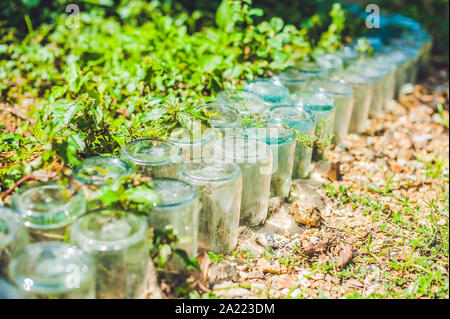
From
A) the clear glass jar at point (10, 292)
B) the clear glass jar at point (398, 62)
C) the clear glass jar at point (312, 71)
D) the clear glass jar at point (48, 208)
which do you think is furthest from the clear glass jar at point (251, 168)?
the clear glass jar at point (398, 62)

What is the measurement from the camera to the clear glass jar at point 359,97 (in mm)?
3439

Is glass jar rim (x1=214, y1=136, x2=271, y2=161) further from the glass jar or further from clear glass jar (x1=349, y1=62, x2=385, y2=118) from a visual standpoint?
clear glass jar (x1=349, y1=62, x2=385, y2=118)

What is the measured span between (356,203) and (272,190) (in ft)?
1.66

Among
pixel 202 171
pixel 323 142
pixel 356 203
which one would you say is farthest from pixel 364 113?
pixel 202 171

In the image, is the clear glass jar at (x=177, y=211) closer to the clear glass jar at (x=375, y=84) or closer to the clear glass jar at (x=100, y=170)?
the clear glass jar at (x=100, y=170)

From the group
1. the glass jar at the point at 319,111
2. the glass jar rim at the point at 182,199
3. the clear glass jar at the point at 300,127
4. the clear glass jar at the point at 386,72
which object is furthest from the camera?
the clear glass jar at the point at 386,72

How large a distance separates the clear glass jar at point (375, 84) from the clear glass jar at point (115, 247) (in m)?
2.47

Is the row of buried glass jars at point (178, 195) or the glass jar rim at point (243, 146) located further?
the glass jar rim at point (243, 146)

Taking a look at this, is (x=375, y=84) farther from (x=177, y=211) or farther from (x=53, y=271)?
(x=53, y=271)

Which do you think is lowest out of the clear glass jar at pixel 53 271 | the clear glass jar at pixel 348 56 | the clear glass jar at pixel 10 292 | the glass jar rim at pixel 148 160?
the clear glass jar at pixel 10 292

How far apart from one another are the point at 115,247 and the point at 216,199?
20.0 inches

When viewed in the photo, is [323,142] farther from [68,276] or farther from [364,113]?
[68,276]

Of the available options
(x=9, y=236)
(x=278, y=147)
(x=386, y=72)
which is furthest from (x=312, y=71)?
(x=9, y=236)

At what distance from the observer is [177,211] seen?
1.77 metres
